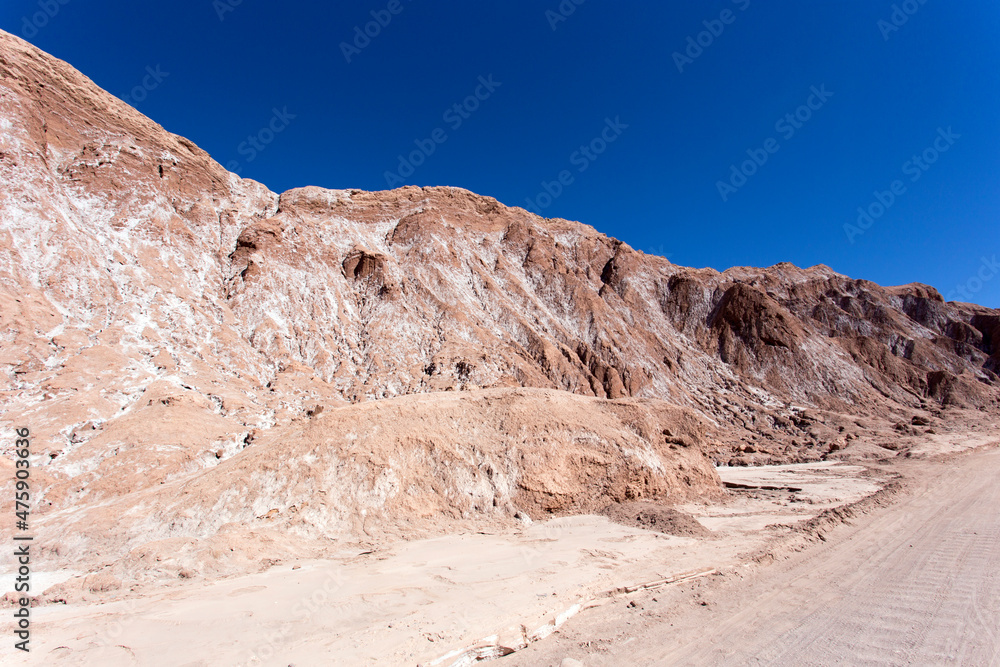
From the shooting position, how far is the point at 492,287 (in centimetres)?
3622

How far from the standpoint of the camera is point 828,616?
599cm

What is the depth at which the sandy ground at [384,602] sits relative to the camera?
197 inches

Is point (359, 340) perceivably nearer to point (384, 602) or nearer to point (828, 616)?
point (384, 602)

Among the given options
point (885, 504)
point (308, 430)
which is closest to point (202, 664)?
point (308, 430)

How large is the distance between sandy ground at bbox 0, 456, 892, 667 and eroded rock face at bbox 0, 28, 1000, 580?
1.82 metres

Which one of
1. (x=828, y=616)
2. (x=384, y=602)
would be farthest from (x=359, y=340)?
(x=828, y=616)

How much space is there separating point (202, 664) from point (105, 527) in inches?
271

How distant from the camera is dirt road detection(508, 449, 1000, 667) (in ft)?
16.7

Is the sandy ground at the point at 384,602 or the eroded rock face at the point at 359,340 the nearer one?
the sandy ground at the point at 384,602

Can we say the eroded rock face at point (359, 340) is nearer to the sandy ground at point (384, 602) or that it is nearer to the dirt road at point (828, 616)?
the sandy ground at point (384, 602)

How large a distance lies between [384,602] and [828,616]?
6.38 metres

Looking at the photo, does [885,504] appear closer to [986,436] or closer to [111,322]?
[986,436]

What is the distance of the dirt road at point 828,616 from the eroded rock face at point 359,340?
4.56 metres

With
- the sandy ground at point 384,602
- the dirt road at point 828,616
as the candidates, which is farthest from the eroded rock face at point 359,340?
the dirt road at point 828,616
